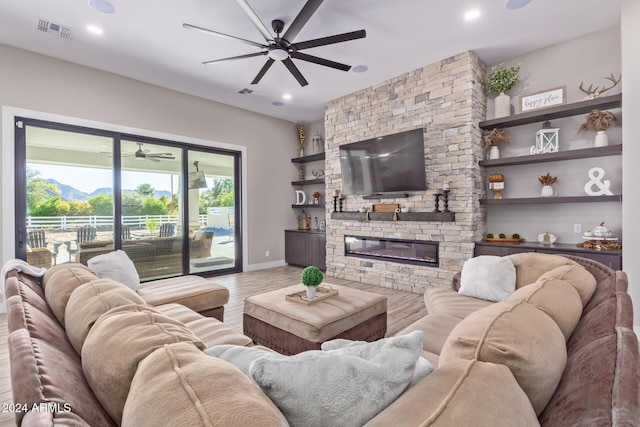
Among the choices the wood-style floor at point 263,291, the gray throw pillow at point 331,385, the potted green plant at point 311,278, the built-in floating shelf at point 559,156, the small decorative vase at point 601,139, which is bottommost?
the wood-style floor at point 263,291

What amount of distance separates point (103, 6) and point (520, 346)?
13.3 feet

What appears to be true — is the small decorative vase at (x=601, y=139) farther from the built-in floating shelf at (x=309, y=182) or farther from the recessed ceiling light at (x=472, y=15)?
the built-in floating shelf at (x=309, y=182)

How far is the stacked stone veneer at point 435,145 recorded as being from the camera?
150 inches

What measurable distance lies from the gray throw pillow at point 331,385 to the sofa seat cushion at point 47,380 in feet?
1.30

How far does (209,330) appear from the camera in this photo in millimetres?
1767

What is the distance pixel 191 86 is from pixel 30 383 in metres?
4.89

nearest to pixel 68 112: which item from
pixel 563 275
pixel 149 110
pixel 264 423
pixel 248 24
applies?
pixel 149 110

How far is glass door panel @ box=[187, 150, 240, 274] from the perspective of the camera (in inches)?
206

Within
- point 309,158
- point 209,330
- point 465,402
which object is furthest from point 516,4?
point 309,158

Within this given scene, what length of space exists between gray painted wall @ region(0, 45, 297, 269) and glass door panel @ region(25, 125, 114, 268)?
274mm

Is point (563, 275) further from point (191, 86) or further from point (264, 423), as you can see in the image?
point (191, 86)

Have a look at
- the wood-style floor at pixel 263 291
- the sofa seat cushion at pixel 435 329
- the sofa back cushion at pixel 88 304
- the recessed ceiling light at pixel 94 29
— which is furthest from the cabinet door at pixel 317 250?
the sofa back cushion at pixel 88 304

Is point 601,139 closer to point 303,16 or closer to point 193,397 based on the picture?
point 303,16

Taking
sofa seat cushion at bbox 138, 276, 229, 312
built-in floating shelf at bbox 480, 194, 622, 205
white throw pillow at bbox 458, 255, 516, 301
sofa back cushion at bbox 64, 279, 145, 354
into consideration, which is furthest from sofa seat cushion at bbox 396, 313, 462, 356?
built-in floating shelf at bbox 480, 194, 622, 205
